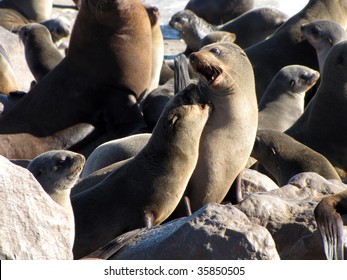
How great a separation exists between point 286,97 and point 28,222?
6.41 metres

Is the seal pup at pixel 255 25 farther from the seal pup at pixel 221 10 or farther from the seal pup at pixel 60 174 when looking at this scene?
the seal pup at pixel 60 174

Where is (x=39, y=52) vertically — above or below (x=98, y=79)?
below

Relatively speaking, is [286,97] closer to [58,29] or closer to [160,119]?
[160,119]

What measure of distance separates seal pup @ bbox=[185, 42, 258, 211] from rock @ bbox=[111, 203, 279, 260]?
1.72 meters

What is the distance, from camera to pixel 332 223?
5.68m

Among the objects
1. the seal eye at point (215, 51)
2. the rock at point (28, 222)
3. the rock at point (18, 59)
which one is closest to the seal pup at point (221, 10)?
the rock at point (18, 59)

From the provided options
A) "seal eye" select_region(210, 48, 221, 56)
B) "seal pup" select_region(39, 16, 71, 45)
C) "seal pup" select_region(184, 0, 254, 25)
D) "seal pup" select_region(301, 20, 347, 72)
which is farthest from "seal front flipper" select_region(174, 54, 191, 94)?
"seal pup" select_region(184, 0, 254, 25)

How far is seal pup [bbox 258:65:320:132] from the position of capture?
10586 mm

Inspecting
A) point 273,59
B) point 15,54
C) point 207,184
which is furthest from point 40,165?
point 15,54

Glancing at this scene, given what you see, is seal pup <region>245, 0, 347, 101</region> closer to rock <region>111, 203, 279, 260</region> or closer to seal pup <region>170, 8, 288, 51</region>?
seal pup <region>170, 8, 288, 51</region>

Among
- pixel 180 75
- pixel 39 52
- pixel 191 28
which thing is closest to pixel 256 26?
pixel 191 28

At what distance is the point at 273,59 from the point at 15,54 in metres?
4.09

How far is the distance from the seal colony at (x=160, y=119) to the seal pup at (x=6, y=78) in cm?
2
